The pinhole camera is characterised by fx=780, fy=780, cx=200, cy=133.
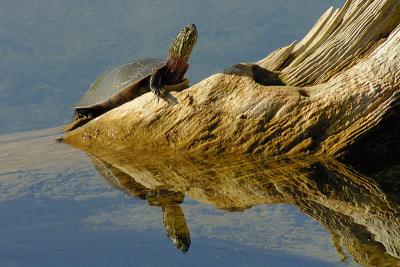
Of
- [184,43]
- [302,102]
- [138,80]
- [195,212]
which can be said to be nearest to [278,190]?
[195,212]

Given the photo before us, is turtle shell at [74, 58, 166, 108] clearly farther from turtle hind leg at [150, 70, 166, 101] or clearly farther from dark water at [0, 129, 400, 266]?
dark water at [0, 129, 400, 266]

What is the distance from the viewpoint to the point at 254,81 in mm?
4164

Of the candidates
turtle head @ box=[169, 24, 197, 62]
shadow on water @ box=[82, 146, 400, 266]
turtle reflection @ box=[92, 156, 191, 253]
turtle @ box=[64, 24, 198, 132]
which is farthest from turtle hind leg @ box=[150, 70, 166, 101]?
turtle reflection @ box=[92, 156, 191, 253]

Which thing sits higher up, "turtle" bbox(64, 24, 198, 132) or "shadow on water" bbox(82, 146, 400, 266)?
"turtle" bbox(64, 24, 198, 132)

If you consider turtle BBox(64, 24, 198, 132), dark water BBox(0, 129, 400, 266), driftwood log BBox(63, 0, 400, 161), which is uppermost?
turtle BBox(64, 24, 198, 132)

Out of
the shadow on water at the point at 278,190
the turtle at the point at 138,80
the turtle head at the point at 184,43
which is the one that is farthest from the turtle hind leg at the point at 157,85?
the shadow on water at the point at 278,190

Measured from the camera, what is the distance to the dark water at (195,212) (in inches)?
107

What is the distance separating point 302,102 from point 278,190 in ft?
2.16

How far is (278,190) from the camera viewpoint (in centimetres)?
354

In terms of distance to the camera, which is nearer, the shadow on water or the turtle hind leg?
the shadow on water

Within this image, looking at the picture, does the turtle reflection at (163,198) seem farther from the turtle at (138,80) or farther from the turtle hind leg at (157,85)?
the turtle at (138,80)

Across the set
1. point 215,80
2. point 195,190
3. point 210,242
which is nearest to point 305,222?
point 210,242

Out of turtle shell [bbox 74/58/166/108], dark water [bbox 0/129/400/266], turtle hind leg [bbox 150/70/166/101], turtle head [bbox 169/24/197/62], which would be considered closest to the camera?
dark water [bbox 0/129/400/266]

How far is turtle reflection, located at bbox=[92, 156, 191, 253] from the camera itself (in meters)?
2.95
